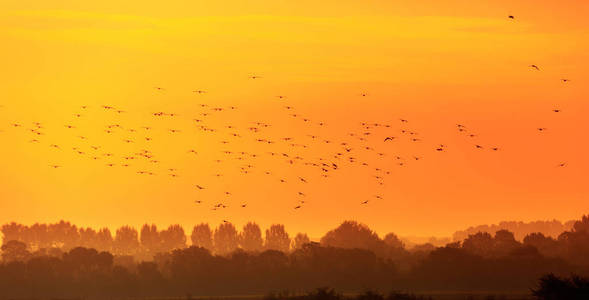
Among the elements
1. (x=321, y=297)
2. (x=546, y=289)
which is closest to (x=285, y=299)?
(x=321, y=297)

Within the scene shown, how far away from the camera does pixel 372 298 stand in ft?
515

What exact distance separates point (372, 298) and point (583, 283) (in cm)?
5960

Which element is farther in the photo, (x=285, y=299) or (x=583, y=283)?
(x=285, y=299)

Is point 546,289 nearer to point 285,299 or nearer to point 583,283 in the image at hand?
point 583,283

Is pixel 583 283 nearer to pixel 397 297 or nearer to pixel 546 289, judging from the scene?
pixel 546 289

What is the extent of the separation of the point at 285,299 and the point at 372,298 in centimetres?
1459

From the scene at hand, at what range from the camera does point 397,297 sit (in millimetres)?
157750

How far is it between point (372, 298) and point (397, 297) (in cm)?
333

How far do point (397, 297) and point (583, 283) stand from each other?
5982 centimetres

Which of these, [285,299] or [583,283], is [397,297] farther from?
[583,283]

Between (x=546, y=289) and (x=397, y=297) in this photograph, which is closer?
(x=546, y=289)

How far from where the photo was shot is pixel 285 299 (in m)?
166

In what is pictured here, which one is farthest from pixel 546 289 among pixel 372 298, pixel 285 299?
pixel 285 299

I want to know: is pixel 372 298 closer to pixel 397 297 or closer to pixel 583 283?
pixel 397 297
